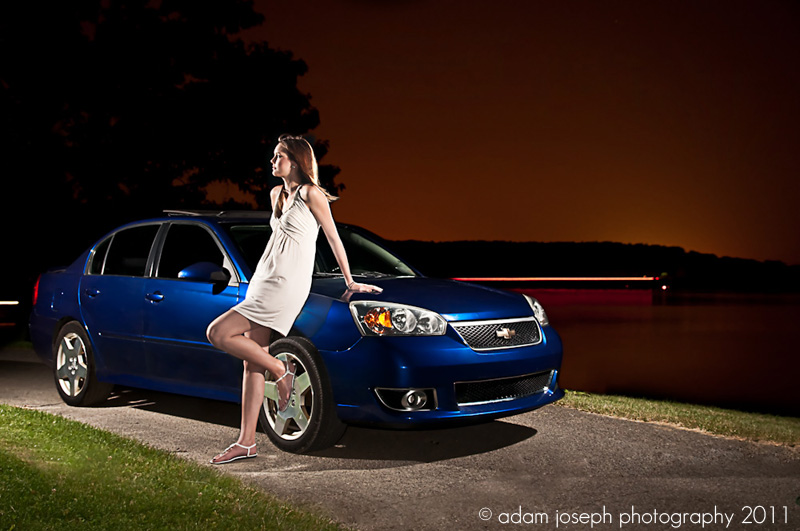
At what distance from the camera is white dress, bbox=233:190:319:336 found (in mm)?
6289

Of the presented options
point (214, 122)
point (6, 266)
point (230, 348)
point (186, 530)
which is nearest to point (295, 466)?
point (230, 348)

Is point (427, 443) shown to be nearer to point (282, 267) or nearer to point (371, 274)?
point (371, 274)

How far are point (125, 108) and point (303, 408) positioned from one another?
20.2 m

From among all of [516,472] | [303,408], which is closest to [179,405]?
[303,408]

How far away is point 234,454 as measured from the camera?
6.50 metres

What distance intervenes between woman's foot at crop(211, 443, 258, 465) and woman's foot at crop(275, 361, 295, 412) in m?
0.38

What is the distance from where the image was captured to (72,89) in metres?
24.8

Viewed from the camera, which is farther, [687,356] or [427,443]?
[687,356]

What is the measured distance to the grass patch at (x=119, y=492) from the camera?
4.88 metres

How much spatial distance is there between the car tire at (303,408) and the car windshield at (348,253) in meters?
0.99

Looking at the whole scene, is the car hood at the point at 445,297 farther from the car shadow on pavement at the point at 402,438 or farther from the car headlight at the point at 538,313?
the car shadow on pavement at the point at 402,438

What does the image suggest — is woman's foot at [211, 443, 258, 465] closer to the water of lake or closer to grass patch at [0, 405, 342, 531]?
grass patch at [0, 405, 342, 531]

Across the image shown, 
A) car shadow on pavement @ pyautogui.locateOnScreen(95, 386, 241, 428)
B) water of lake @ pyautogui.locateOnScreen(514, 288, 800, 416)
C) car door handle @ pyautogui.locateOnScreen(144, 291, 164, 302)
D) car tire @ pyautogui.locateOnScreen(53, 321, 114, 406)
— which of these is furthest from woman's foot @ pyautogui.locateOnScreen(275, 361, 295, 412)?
water of lake @ pyautogui.locateOnScreen(514, 288, 800, 416)

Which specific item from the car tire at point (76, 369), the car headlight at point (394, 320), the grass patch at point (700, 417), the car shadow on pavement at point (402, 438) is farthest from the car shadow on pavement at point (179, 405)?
the grass patch at point (700, 417)
